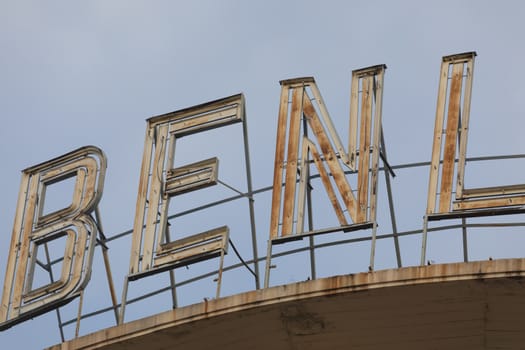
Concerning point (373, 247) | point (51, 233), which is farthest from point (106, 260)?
point (373, 247)

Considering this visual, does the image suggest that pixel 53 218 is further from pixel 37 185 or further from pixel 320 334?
pixel 320 334

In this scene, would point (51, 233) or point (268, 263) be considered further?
point (51, 233)

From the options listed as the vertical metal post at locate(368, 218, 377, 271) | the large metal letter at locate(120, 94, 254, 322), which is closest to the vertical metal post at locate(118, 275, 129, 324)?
the large metal letter at locate(120, 94, 254, 322)

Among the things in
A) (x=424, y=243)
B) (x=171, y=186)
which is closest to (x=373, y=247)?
(x=424, y=243)

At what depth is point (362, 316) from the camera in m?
24.2

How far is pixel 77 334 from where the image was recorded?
25.7 metres

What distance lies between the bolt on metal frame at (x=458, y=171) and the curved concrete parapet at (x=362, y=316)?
2.16ft

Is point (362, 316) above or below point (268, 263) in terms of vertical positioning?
below

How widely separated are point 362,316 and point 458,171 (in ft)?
8.98

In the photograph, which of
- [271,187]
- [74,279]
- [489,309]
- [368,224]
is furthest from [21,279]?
[489,309]

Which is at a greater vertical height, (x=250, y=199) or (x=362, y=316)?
(x=250, y=199)

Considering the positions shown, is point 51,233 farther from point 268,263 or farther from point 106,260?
point 268,263

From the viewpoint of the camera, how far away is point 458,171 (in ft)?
82.0

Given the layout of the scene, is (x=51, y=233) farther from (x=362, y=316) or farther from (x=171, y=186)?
(x=362, y=316)
